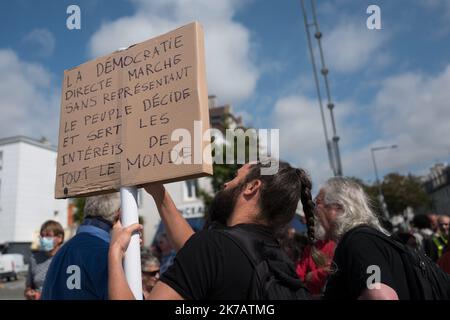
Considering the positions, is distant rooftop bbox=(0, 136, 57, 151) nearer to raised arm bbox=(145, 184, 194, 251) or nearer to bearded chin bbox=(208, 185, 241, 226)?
raised arm bbox=(145, 184, 194, 251)

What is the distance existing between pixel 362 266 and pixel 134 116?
1266mm

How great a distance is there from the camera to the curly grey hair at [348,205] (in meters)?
2.26

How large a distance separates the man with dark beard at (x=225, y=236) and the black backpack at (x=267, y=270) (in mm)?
16

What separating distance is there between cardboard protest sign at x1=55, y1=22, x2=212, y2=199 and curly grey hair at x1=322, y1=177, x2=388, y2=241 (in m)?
1.01

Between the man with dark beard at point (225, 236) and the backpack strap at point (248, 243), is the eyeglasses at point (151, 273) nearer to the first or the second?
the man with dark beard at point (225, 236)

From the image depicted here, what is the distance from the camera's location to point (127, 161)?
1.81 m

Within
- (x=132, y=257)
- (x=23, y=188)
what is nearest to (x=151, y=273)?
(x=132, y=257)

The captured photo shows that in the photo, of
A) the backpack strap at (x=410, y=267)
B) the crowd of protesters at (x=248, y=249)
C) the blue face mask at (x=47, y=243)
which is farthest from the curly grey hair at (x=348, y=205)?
the blue face mask at (x=47, y=243)

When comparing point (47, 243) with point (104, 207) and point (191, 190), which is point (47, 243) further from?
point (191, 190)

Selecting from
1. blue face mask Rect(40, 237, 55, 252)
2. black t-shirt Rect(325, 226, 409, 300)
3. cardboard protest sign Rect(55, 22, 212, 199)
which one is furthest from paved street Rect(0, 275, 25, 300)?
black t-shirt Rect(325, 226, 409, 300)

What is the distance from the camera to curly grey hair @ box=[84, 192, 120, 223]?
2.49 meters

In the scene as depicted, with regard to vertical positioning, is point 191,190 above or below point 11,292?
above

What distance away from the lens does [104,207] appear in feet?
8.23
